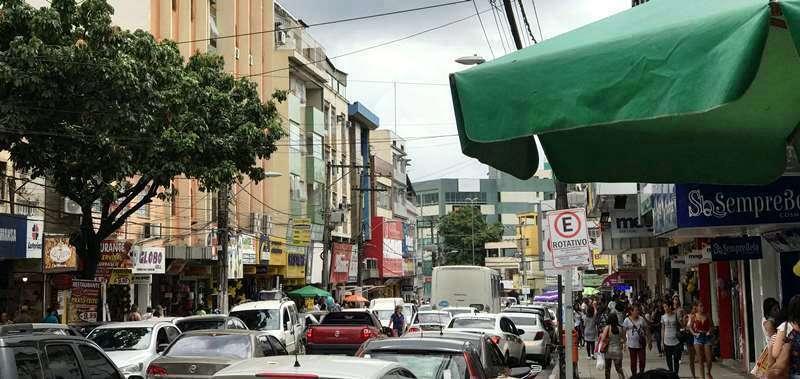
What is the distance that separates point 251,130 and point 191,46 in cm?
1882

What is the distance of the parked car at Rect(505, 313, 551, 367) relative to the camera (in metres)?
28.3

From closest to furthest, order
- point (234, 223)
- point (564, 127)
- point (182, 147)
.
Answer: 1. point (564, 127)
2. point (182, 147)
3. point (234, 223)

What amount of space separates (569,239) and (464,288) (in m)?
27.0

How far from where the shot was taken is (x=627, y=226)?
28766 millimetres

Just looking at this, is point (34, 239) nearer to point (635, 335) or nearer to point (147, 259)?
point (147, 259)

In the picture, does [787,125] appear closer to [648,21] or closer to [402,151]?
[648,21]

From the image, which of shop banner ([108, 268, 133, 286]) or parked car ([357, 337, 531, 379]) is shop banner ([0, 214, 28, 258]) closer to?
shop banner ([108, 268, 133, 286])

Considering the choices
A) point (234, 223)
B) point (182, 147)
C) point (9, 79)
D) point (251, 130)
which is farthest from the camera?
point (234, 223)

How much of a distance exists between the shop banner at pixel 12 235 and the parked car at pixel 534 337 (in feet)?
45.7

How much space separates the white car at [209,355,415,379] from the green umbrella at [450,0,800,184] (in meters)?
1.99

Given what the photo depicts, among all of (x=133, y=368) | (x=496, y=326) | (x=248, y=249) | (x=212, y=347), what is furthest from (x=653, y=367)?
(x=248, y=249)

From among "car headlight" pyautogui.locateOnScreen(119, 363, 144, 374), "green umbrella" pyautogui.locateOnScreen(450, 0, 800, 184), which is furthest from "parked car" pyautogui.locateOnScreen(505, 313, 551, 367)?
"green umbrella" pyautogui.locateOnScreen(450, 0, 800, 184)

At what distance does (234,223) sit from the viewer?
153ft

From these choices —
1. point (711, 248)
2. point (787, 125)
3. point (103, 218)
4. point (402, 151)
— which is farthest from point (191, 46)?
point (402, 151)
